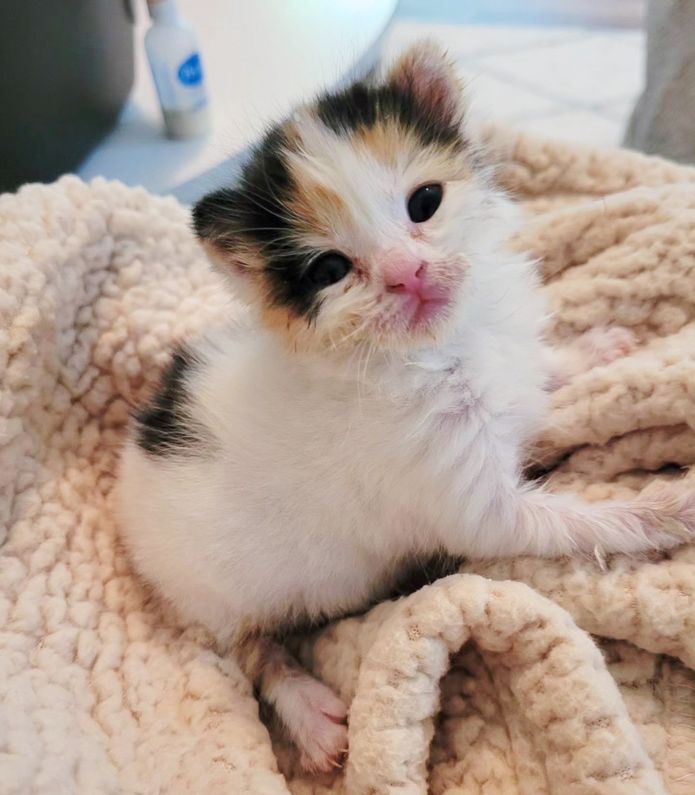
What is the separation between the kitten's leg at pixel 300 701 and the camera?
1135mm

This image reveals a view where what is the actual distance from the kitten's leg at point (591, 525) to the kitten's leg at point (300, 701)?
31cm

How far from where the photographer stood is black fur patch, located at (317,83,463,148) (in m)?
1.07

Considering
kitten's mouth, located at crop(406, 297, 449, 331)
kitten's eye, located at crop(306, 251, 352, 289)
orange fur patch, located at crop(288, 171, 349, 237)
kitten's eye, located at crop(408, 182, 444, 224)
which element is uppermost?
orange fur patch, located at crop(288, 171, 349, 237)

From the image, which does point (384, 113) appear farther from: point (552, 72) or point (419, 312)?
point (552, 72)

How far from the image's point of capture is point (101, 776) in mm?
1009

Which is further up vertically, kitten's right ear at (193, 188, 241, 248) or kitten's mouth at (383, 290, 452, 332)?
kitten's right ear at (193, 188, 241, 248)

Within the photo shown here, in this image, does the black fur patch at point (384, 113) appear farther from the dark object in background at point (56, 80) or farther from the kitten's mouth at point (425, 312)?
the dark object in background at point (56, 80)

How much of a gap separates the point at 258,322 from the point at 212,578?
40 cm

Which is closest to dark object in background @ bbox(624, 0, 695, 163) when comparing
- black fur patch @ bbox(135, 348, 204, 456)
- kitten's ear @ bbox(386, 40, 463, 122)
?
kitten's ear @ bbox(386, 40, 463, 122)

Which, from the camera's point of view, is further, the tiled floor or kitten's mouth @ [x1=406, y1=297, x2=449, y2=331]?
the tiled floor

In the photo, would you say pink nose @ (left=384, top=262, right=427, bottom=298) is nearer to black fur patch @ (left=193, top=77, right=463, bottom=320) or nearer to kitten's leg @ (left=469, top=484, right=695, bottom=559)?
black fur patch @ (left=193, top=77, right=463, bottom=320)

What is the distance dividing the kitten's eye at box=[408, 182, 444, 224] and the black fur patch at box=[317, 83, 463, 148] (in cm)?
9

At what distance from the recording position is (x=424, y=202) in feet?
3.39

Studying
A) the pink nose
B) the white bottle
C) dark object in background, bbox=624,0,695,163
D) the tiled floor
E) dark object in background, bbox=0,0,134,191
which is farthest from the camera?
the tiled floor
